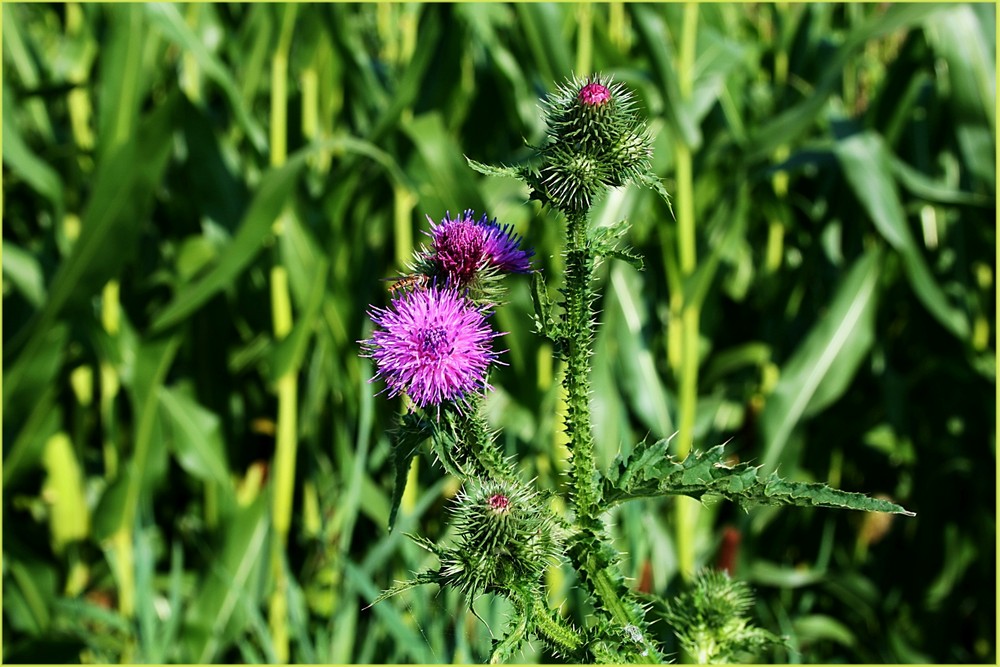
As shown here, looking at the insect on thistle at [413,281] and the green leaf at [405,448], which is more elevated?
the insect on thistle at [413,281]

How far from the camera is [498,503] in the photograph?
75 centimetres

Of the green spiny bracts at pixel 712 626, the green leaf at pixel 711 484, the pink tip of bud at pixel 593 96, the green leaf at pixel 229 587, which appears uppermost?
the pink tip of bud at pixel 593 96

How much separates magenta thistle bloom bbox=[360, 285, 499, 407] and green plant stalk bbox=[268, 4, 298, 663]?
6.03ft

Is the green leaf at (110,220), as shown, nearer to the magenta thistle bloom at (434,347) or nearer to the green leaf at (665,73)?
the green leaf at (665,73)

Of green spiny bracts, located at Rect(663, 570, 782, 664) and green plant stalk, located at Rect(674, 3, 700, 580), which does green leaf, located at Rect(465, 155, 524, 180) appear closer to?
green spiny bracts, located at Rect(663, 570, 782, 664)

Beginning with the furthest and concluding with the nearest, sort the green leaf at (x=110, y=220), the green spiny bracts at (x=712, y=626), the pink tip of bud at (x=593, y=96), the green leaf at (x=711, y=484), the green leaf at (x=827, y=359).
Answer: the green leaf at (x=827, y=359)
the green leaf at (x=110, y=220)
the green spiny bracts at (x=712, y=626)
the pink tip of bud at (x=593, y=96)
the green leaf at (x=711, y=484)

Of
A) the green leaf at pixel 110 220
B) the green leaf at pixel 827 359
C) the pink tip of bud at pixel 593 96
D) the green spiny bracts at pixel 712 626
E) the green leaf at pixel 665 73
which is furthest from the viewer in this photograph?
the green leaf at pixel 827 359

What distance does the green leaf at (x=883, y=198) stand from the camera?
2.74 m

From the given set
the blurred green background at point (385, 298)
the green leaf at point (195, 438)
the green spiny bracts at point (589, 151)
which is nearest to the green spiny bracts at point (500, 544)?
the green spiny bracts at point (589, 151)

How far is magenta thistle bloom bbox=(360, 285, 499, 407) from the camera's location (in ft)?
2.45

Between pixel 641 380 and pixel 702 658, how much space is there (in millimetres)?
1880

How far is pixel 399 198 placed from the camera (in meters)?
2.79

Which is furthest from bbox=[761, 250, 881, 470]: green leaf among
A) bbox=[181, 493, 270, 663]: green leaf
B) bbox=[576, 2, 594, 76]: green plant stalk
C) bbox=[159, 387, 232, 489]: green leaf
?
bbox=[159, 387, 232, 489]: green leaf

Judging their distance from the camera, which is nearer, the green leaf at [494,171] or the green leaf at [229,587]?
the green leaf at [494,171]
